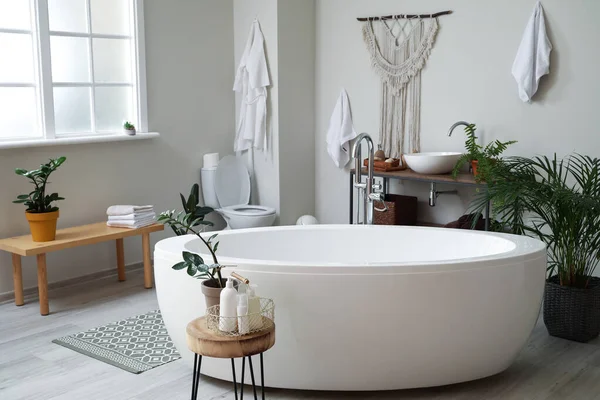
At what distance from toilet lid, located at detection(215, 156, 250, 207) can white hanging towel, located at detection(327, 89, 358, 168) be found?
0.68 m

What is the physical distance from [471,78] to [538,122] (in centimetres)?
55

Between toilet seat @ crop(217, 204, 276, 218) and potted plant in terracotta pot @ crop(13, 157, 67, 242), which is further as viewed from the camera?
toilet seat @ crop(217, 204, 276, 218)

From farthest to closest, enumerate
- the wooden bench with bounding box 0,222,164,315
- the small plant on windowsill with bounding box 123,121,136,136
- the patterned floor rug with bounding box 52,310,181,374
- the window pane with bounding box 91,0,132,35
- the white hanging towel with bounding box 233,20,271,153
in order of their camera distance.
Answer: the white hanging towel with bounding box 233,20,271,153 < the small plant on windowsill with bounding box 123,121,136,136 < the window pane with bounding box 91,0,132,35 < the wooden bench with bounding box 0,222,164,315 < the patterned floor rug with bounding box 52,310,181,374

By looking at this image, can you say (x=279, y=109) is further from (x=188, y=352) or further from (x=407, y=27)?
(x=188, y=352)

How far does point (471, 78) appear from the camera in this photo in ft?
15.8

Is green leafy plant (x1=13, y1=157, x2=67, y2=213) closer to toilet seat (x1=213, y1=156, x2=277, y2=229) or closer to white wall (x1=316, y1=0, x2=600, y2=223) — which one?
toilet seat (x1=213, y1=156, x2=277, y2=229)

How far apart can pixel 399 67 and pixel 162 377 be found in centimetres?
287

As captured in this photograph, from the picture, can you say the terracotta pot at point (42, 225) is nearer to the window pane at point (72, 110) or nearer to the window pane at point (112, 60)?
the window pane at point (72, 110)

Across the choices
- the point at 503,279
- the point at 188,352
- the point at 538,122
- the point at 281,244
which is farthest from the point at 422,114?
the point at 188,352

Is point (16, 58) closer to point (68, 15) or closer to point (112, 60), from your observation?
point (68, 15)

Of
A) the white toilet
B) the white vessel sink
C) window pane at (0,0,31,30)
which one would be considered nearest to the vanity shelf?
the white vessel sink

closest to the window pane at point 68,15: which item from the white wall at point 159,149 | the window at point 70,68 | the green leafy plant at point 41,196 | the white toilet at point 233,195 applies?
the window at point 70,68

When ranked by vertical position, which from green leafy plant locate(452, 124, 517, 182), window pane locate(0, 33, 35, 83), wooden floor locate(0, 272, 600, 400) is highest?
window pane locate(0, 33, 35, 83)

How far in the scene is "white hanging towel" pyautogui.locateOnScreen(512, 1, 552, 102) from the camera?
172 inches
